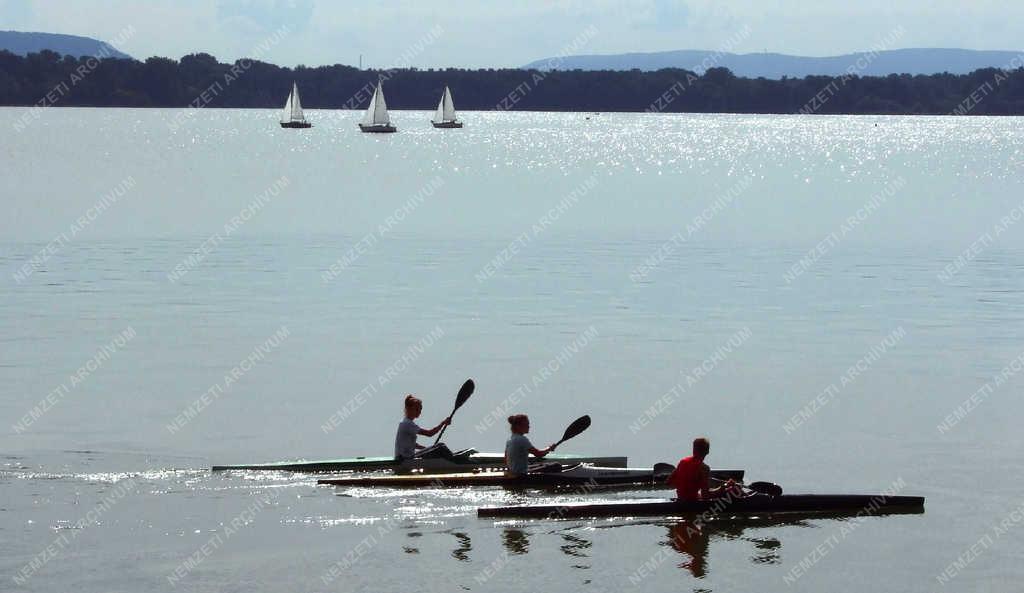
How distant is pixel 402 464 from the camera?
2366cm

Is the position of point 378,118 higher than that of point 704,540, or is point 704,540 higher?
point 378,118

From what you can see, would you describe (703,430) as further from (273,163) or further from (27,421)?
(273,163)

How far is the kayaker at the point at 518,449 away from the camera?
22656 mm

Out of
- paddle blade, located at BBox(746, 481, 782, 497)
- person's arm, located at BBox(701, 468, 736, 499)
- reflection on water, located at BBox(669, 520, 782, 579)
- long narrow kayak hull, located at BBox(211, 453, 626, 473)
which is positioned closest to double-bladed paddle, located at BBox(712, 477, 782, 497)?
paddle blade, located at BBox(746, 481, 782, 497)

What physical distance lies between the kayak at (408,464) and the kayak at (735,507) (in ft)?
7.25

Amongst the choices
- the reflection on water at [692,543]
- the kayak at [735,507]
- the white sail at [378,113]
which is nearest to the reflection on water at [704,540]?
the reflection on water at [692,543]

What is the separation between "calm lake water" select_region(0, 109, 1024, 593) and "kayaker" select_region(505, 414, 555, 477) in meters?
0.49

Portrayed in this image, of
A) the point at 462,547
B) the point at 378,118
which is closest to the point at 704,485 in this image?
the point at 462,547

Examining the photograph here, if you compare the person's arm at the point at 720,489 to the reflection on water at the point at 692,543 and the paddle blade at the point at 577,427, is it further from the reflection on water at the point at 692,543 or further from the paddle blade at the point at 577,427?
the paddle blade at the point at 577,427

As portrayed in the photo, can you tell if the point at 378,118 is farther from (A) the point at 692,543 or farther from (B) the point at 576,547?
(B) the point at 576,547

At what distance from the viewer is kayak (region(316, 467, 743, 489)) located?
75.1 feet

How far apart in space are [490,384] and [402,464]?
8.12 m

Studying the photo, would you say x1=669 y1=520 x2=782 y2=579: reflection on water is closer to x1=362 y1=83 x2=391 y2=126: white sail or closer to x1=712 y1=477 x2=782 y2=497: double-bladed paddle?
x1=712 y1=477 x2=782 y2=497: double-bladed paddle

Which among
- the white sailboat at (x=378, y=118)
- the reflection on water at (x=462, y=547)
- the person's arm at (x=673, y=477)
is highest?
the white sailboat at (x=378, y=118)
